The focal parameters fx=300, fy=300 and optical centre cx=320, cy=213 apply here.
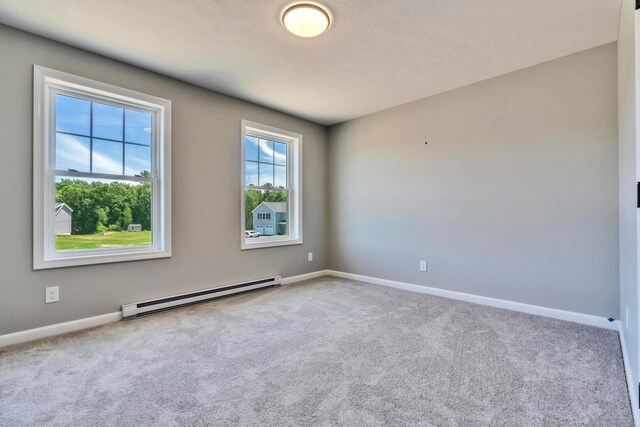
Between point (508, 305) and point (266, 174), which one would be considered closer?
point (508, 305)

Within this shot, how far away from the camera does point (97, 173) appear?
275 cm

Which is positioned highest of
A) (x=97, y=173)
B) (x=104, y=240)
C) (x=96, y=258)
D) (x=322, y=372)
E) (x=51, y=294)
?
(x=97, y=173)

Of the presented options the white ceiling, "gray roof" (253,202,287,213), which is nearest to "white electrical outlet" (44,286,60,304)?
the white ceiling

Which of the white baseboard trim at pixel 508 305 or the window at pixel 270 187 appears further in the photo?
the window at pixel 270 187

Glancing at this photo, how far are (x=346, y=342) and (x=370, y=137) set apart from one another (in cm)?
293

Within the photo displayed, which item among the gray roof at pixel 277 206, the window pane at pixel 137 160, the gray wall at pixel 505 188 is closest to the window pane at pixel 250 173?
the gray roof at pixel 277 206

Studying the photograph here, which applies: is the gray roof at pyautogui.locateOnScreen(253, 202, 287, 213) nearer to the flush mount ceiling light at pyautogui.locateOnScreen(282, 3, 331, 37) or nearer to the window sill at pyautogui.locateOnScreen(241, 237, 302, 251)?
the window sill at pyautogui.locateOnScreen(241, 237, 302, 251)

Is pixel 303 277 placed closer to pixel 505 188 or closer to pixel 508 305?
pixel 508 305

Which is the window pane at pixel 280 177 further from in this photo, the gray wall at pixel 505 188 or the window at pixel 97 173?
the window at pixel 97 173

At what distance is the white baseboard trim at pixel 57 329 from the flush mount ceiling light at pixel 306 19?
289 cm

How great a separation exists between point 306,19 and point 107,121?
2102 mm

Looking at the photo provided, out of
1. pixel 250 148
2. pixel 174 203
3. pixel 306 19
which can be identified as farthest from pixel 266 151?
pixel 306 19

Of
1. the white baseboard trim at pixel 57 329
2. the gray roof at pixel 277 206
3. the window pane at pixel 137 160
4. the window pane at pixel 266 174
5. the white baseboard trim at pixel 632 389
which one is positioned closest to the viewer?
the white baseboard trim at pixel 632 389

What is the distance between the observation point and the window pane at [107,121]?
2771 millimetres
